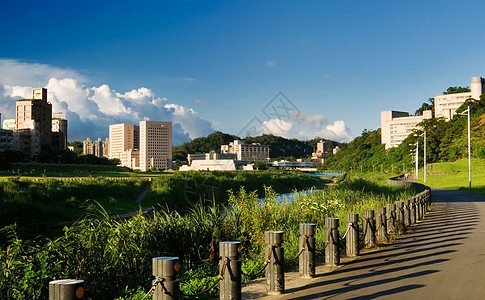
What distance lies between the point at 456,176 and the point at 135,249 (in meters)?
48.8

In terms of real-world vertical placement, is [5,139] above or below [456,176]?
above

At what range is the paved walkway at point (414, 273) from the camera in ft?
21.6

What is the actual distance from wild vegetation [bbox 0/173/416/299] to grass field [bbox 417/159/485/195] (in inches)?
1035

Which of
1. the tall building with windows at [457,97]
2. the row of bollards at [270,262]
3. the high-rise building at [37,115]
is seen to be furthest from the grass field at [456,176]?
the high-rise building at [37,115]

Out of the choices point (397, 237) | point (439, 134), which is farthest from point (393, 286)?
point (439, 134)

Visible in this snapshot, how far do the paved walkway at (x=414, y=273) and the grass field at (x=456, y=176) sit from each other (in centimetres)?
2342

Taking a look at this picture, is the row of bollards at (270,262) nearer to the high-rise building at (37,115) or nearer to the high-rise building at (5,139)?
the high-rise building at (5,139)

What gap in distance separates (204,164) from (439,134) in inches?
3845

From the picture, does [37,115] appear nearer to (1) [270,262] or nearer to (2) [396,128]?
(2) [396,128]

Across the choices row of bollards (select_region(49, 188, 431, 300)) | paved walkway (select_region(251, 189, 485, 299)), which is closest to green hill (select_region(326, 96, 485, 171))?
paved walkway (select_region(251, 189, 485, 299))

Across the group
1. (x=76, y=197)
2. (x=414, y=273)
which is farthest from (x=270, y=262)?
(x=76, y=197)

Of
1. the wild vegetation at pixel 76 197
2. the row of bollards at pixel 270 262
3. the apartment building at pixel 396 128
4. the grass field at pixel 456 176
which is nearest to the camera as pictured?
the row of bollards at pixel 270 262

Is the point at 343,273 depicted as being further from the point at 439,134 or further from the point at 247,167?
the point at 247,167

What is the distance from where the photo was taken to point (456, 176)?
49250mm
